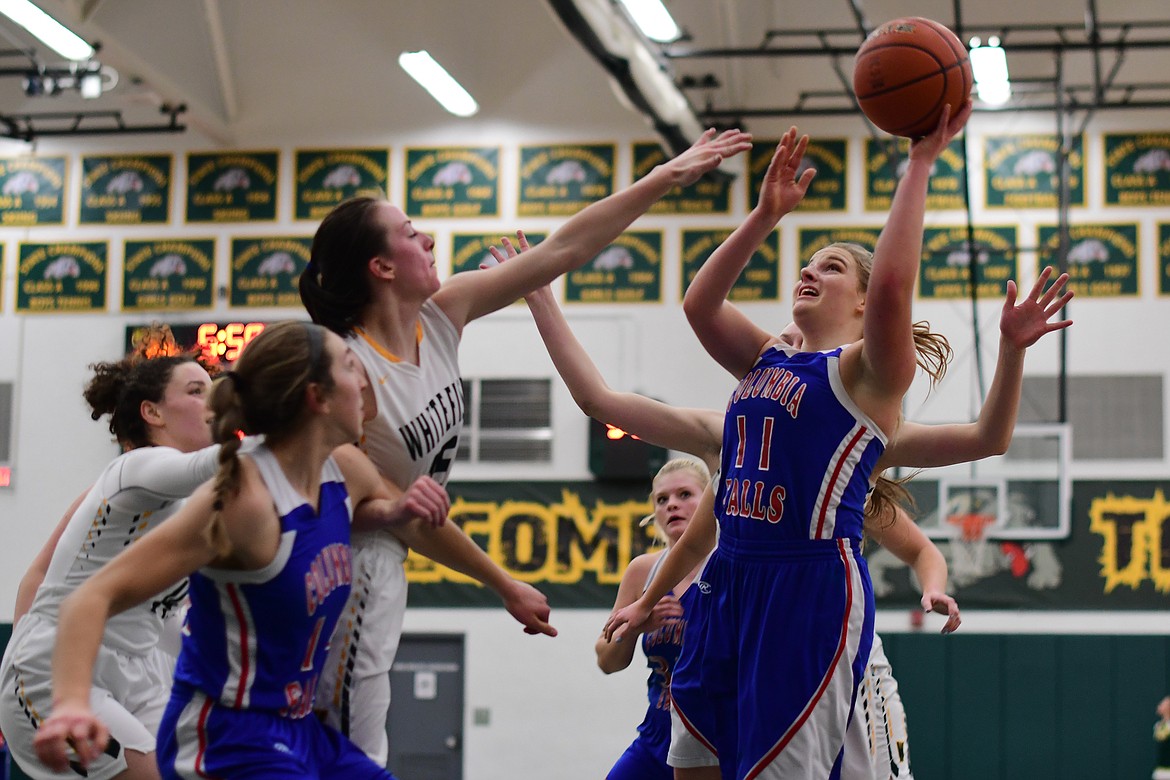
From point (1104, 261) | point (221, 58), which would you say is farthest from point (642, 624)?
point (221, 58)

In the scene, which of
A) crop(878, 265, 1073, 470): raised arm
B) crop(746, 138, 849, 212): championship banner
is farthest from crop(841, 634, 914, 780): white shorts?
crop(746, 138, 849, 212): championship banner

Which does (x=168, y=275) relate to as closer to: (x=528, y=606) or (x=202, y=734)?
(x=528, y=606)

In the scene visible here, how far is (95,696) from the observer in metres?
3.96

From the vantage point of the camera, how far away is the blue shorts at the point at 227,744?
2.69 m

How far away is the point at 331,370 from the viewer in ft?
9.42

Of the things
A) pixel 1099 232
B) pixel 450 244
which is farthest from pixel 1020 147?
pixel 450 244

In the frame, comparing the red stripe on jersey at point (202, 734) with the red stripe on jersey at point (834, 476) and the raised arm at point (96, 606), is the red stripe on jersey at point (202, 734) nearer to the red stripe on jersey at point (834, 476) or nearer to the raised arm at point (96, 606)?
the raised arm at point (96, 606)

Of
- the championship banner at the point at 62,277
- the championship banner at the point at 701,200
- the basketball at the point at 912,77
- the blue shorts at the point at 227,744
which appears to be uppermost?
the championship banner at the point at 701,200

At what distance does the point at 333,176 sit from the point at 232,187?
1.12 metres

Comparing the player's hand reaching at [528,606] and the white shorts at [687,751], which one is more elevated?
the player's hand reaching at [528,606]

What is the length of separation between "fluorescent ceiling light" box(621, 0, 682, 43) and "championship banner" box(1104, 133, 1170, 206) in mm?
4737

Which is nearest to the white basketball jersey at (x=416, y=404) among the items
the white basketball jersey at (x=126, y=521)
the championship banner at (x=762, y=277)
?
the white basketball jersey at (x=126, y=521)

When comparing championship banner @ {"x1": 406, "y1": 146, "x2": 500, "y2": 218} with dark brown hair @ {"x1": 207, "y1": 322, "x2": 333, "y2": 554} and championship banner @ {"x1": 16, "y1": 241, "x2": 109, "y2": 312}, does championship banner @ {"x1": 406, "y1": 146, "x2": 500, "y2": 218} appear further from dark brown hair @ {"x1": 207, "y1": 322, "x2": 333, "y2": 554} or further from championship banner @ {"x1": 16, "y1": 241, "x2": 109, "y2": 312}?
dark brown hair @ {"x1": 207, "y1": 322, "x2": 333, "y2": 554}

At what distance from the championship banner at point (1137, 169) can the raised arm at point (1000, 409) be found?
31.2 feet
